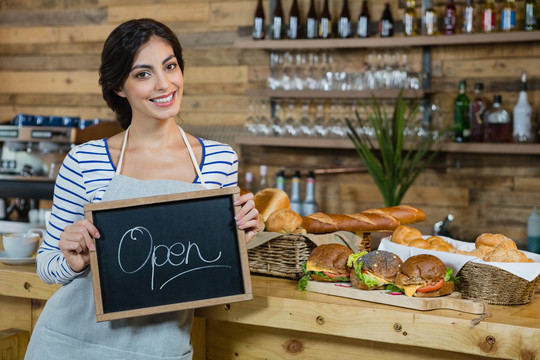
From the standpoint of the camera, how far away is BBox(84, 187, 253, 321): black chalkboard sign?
1.46 metres

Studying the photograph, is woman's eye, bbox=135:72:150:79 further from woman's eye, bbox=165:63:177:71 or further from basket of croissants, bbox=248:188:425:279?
basket of croissants, bbox=248:188:425:279

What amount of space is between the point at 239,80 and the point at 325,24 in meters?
0.68

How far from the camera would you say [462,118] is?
3.72 m

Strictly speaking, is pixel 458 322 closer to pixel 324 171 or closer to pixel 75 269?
pixel 75 269

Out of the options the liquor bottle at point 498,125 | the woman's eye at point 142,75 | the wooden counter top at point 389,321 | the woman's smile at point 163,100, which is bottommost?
the wooden counter top at point 389,321

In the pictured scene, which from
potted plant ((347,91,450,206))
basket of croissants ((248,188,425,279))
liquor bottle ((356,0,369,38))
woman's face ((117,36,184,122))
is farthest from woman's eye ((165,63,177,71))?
liquor bottle ((356,0,369,38))

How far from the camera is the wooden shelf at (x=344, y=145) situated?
11.5 ft

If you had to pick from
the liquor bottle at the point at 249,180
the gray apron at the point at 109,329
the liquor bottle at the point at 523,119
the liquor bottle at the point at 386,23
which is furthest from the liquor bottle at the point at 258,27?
the gray apron at the point at 109,329

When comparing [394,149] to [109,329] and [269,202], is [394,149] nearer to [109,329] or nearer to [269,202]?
[269,202]

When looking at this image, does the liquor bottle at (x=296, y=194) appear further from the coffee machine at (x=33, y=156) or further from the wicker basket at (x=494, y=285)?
the wicker basket at (x=494, y=285)

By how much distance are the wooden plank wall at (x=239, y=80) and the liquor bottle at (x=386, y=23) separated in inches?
2.4

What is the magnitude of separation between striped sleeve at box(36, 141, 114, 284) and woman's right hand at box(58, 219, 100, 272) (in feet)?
0.21

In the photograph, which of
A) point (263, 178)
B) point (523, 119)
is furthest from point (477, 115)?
point (263, 178)

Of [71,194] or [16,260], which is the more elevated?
[71,194]
